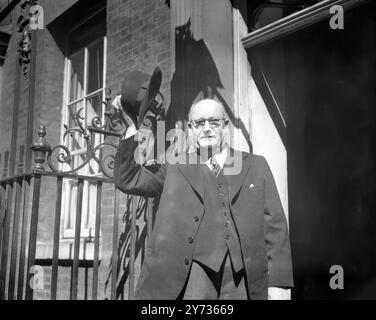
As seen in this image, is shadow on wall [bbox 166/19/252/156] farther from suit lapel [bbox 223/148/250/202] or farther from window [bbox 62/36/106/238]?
window [bbox 62/36/106/238]

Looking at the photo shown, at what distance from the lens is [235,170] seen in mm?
2625

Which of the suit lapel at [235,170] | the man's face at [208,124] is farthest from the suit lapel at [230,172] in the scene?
the man's face at [208,124]

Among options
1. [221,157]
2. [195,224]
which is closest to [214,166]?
[221,157]

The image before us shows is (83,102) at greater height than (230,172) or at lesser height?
greater

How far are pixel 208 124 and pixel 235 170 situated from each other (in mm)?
305

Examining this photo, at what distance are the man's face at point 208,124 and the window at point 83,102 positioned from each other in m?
2.98

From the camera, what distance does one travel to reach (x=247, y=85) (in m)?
3.95

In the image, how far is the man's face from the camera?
2537 mm

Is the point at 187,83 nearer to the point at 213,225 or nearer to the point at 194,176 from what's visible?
the point at 194,176

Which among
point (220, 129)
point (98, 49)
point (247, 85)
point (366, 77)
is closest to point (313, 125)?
point (366, 77)

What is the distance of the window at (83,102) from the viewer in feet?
18.1

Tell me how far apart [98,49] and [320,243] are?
359cm

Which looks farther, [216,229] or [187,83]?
[187,83]

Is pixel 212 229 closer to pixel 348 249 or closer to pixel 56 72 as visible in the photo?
pixel 348 249
